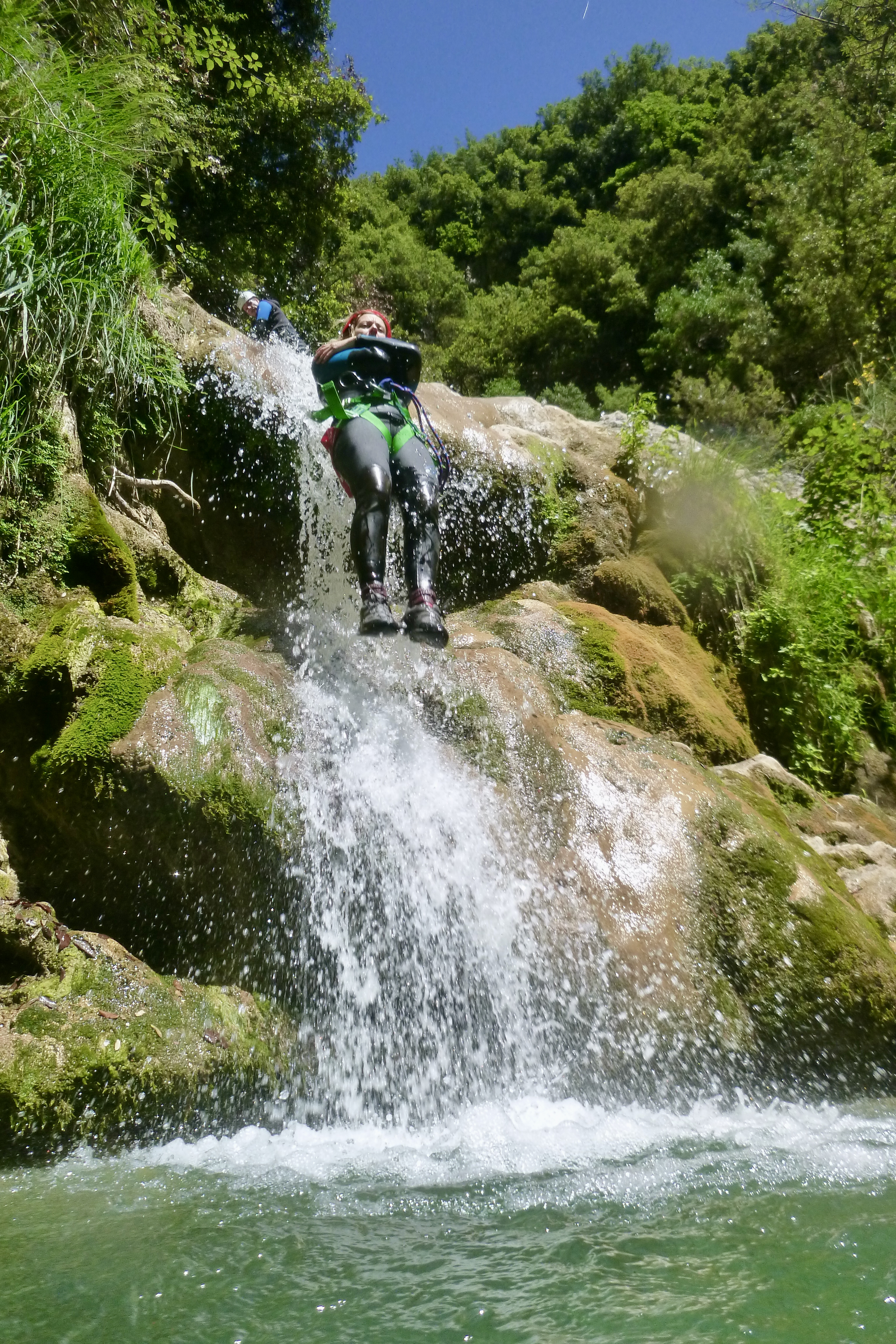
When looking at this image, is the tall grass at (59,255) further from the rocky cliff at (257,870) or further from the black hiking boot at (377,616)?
the black hiking boot at (377,616)

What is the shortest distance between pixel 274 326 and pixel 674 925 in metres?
4.67

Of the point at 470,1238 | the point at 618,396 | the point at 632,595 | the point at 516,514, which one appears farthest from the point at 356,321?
the point at 618,396

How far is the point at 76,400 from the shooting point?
15.0 feet

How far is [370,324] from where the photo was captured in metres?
5.20

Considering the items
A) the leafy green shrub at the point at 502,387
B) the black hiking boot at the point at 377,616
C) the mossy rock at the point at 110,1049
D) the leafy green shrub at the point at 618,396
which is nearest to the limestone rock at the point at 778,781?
the black hiking boot at the point at 377,616

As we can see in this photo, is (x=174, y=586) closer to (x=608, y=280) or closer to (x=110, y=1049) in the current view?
(x=110, y=1049)

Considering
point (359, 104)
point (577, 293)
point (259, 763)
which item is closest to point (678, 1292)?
point (259, 763)

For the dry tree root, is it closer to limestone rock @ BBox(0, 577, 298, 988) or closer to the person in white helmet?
the person in white helmet

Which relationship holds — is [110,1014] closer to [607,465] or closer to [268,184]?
[607,465]

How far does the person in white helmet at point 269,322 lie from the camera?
5.90 metres

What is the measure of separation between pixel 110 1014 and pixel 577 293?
22.9 m

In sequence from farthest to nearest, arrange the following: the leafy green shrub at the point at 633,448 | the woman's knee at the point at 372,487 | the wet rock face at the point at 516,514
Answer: the leafy green shrub at the point at 633,448 < the wet rock face at the point at 516,514 < the woman's knee at the point at 372,487

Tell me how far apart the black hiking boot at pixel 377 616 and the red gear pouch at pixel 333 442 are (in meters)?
0.64

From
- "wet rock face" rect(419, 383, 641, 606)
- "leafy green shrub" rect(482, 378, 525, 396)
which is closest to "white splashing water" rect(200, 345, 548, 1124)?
"wet rock face" rect(419, 383, 641, 606)
